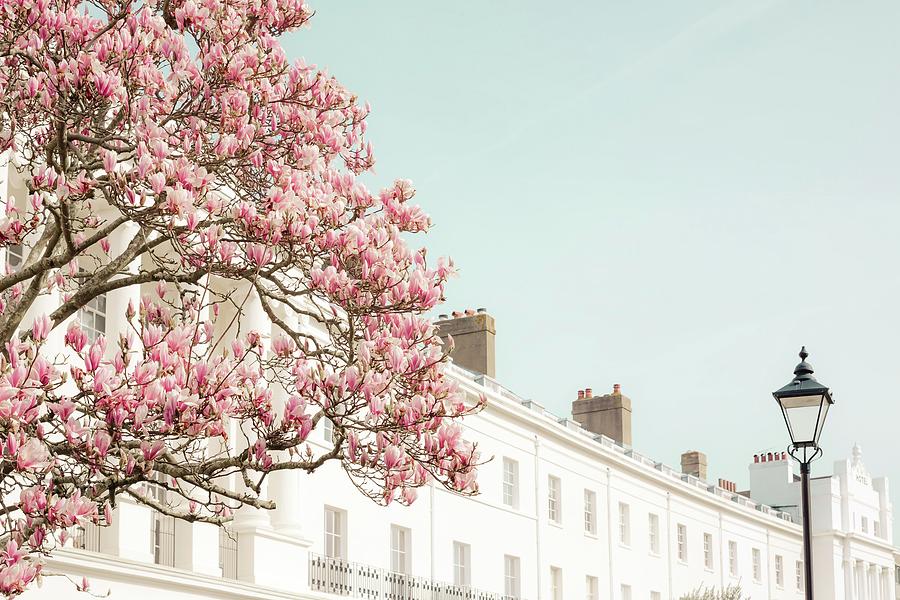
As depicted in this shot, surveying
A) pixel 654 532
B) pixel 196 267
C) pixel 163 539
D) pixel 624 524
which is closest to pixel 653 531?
pixel 654 532

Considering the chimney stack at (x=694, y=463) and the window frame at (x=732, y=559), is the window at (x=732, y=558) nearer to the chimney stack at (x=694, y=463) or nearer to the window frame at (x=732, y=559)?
the window frame at (x=732, y=559)

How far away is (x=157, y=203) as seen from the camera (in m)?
Result: 8.75

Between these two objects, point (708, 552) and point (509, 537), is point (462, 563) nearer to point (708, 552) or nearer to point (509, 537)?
point (509, 537)

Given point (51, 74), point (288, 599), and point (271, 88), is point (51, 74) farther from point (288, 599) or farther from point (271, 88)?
point (288, 599)

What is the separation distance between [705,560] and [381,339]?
151 ft

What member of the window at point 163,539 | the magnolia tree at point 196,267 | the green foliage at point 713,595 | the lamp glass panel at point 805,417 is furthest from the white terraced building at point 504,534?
the lamp glass panel at point 805,417

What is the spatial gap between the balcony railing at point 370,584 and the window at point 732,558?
21906 mm

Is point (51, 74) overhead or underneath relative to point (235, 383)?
→ overhead

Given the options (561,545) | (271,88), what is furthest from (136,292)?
(561,545)

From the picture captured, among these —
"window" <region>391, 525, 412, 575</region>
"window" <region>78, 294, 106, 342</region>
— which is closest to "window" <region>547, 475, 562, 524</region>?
"window" <region>391, 525, 412, 575</region>

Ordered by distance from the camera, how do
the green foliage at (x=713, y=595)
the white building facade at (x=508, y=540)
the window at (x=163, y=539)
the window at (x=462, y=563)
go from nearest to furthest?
the white building facade at (x=508, y=540)
the window at (x=163, y=539)
the window at (x=462, y=563)
the green foliage at (x=713, y=595)

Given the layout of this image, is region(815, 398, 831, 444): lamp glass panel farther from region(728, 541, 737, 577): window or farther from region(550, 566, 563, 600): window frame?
region(728, 541, 737, 577): window

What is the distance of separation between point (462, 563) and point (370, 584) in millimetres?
5287

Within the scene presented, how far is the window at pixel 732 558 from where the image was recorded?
55.1m
